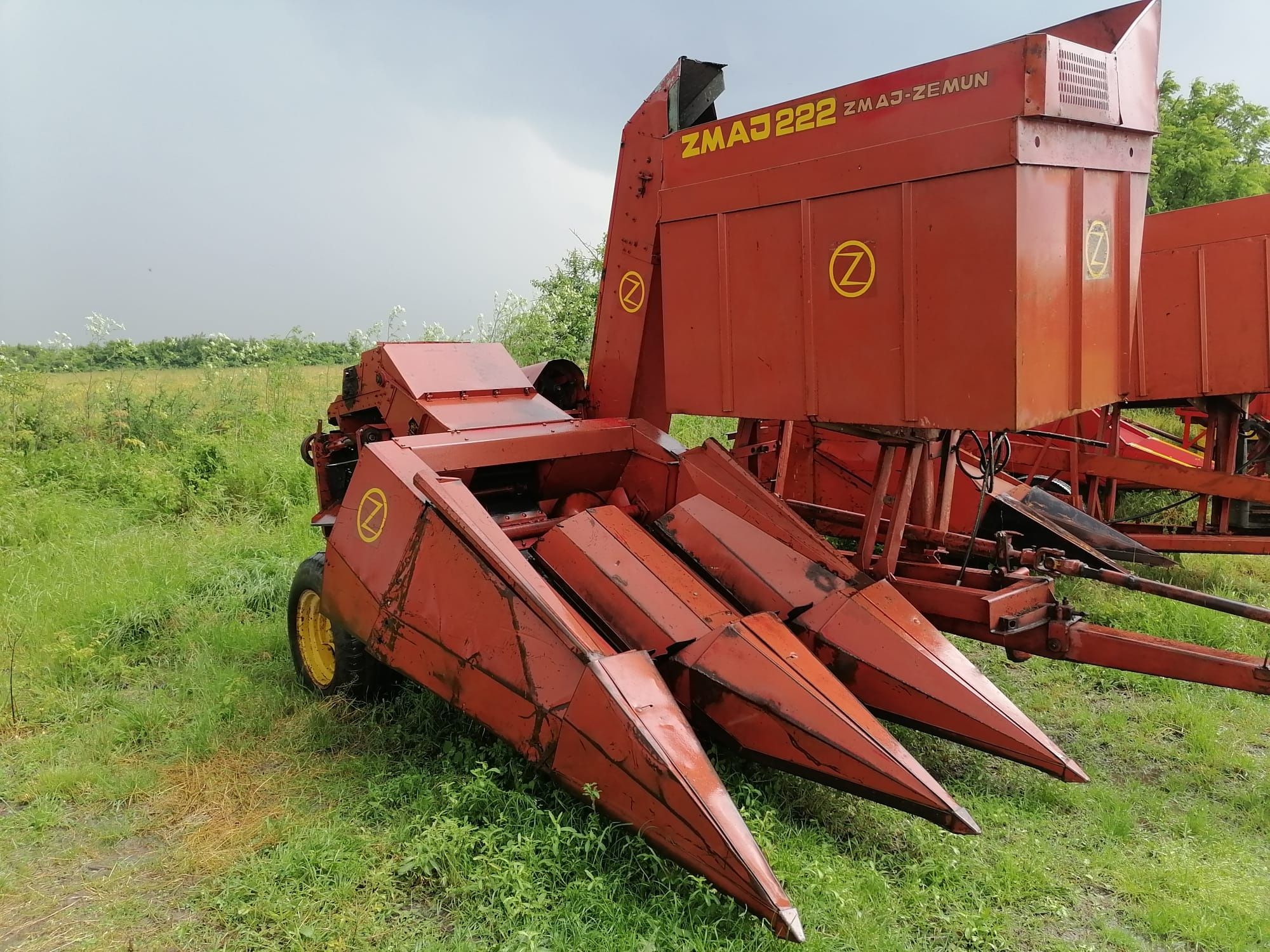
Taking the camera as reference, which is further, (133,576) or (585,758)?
(133,576)

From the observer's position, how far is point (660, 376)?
512 cm

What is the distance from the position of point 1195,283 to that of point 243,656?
6.92 metres

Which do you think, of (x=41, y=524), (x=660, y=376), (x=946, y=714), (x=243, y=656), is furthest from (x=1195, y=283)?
(x=41, y=524)

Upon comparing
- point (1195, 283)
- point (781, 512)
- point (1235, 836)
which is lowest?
point (1235, 836)

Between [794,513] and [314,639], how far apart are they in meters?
2.56

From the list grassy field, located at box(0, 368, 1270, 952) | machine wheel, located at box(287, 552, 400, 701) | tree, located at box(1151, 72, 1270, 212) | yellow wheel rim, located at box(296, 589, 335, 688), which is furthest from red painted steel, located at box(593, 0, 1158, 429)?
tree, located at box(1151, 72, 1270, 212)

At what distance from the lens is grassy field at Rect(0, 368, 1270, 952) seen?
275 centimetres

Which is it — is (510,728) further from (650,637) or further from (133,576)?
(133,576)

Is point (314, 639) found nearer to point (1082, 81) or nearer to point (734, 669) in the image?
point (734, 669)

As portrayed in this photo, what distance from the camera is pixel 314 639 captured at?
462cm

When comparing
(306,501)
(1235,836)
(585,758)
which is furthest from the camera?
(306,501)

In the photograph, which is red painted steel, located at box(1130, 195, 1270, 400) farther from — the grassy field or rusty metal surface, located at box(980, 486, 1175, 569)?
rusty metal surface, located at box(980, 486, 1175, 569)

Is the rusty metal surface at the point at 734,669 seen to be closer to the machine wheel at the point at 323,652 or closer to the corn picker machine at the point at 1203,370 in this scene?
the machine wheel at the point at 323,652

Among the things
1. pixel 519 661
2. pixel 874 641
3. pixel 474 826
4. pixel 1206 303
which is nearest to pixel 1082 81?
pixel 874 641
